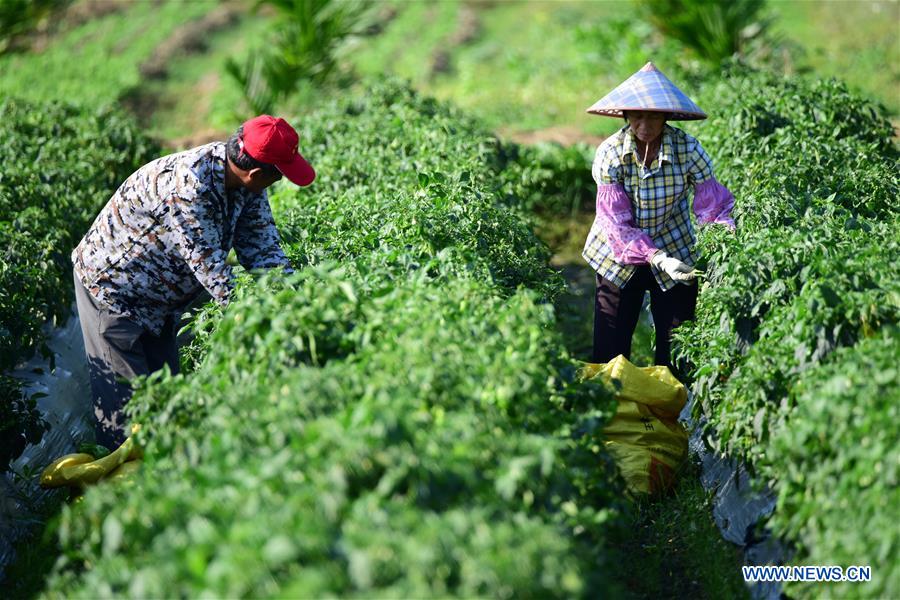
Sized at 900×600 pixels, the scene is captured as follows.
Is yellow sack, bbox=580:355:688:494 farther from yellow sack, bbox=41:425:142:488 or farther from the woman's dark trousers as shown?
yellow sack, bbox=41:425:142:488

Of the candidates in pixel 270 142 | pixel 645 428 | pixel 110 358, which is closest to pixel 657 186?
pixel 645 428

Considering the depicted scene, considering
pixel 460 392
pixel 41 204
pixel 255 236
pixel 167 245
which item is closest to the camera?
pixel 460 392

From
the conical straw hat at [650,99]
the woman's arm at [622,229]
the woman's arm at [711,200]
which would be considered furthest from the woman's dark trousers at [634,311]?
the conical straw hat at [650,99]

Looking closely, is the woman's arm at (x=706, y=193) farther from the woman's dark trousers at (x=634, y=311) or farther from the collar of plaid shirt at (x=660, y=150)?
the woman's dark trousers at (x=634, y=311)

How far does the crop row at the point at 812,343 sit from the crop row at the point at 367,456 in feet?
1.78

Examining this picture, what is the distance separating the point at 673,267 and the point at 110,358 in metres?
2.29

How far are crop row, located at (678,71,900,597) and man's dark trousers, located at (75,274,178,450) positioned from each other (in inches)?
85.5

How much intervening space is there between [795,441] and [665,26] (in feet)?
26.7

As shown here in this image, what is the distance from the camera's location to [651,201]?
179 inches

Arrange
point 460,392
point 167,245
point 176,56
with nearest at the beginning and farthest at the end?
point 460,392 → point 167,245 → point 176,56

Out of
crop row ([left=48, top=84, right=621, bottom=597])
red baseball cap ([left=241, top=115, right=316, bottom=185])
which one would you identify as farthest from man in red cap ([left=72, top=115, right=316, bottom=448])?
crop row ([left=48, top=84, right=621, bottom=597])

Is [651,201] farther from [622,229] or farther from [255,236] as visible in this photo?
[255,236]

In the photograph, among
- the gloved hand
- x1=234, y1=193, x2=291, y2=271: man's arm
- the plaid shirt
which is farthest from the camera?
the plaid shirt

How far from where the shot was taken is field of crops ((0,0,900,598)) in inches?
93.8
